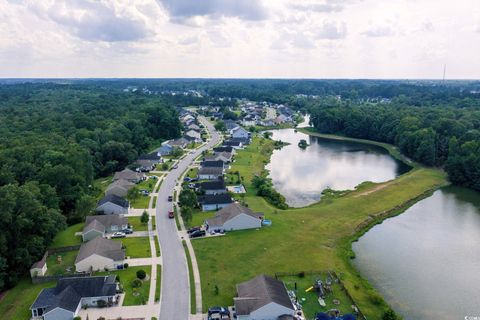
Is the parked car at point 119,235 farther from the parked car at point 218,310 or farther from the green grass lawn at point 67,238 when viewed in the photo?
the parked car at point 218,310

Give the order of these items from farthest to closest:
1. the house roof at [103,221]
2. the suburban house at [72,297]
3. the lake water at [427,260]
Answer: the house roof at [103,221] → the lake water at [427,260] → the suburban house at [72,297]

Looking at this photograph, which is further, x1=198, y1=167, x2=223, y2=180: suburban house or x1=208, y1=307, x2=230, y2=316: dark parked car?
x1=198, y1=167, x2=223, y2=180: suburban house

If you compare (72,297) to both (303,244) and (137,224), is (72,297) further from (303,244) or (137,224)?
(303,244)

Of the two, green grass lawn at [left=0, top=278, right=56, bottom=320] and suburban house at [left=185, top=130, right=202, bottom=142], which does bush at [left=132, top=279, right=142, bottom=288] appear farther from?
suburban house at [left=185, top=130, right=202, bottom=142]

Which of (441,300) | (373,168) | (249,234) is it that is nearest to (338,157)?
(373,168)

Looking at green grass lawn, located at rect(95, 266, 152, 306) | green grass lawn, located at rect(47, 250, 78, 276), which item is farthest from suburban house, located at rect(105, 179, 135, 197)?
green grass lawn, located at rect(95, 266, 152, 306)

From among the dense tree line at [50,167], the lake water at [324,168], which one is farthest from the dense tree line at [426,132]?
the dense tree line at [50,167]
